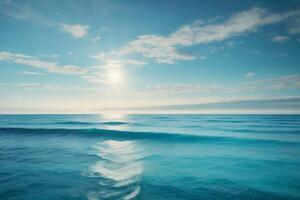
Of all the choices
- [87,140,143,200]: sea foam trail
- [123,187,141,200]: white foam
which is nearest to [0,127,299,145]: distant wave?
[87,140,143,200]: sea foam trail

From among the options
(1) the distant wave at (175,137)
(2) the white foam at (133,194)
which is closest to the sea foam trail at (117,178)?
(2) the white foam at (133,194)

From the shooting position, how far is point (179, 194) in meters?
6.36

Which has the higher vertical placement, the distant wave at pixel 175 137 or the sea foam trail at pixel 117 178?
the sea foam trail at pixel 117 178

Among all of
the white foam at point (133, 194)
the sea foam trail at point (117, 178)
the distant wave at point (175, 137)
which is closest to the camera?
the white foam at point (133, 194)

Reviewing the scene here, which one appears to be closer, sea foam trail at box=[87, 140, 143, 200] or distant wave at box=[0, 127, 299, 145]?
sea foam trail at box=[87, 140, 143, 200]

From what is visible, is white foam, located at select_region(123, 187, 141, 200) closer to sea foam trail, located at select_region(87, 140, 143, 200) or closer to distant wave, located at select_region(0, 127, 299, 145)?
sea foam trail, located at select_region(87, 140, 143, 200)

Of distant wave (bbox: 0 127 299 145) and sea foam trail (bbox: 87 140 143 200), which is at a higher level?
sea foam trail (bbox: 87 140 143 200)

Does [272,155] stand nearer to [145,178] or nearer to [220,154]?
[220,154]

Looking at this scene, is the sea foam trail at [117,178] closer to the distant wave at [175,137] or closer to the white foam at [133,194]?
the white foam at [133,194]

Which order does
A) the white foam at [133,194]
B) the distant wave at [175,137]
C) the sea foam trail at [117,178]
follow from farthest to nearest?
the distant wave at [175,137] → the sea foam trail at [117,178] → the white foam at [133,194]

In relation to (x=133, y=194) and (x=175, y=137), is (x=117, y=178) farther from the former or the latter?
(x=175, y=137)

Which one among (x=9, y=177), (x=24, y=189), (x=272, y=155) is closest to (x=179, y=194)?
(x=24, y=189)

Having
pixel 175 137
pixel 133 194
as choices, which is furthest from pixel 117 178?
pixel 175 137

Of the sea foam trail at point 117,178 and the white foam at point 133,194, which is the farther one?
the sea foam trail at point 117,178
